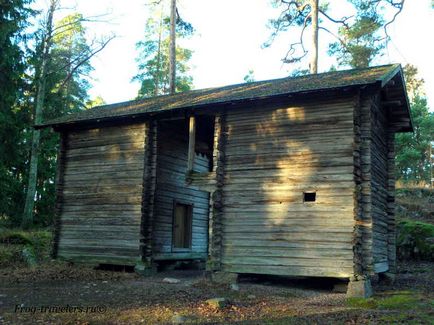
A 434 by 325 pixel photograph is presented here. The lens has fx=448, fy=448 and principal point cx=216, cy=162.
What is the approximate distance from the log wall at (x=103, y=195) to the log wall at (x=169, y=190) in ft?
2.84

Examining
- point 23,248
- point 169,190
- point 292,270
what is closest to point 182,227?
point 169,190

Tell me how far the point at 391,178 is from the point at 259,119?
19.3 feet

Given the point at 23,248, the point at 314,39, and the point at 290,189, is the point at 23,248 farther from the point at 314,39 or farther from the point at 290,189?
the point at 314,39

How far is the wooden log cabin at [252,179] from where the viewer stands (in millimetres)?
12812

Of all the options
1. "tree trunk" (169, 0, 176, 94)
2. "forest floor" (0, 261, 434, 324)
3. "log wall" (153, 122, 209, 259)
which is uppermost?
"tree trunk" (169, 0, 176, 94)

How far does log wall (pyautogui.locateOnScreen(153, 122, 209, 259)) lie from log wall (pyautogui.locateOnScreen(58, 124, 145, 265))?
87 cm

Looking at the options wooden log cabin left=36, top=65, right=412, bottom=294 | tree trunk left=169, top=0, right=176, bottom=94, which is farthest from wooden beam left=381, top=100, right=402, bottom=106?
tree trunk left=169, top=0, right=176, bottom=94

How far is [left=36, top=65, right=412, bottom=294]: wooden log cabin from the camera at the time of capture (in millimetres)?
12812

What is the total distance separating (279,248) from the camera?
13.4 metres

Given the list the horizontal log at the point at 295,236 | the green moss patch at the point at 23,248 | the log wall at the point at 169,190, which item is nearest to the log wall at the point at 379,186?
the horizontal log at the point at 295,236

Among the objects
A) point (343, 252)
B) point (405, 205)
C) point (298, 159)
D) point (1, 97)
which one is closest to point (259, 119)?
point (298, 159)

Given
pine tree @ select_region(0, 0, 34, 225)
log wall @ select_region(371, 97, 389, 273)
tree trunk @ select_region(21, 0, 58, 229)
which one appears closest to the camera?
log wall @ select_region(371, 97, 389, 273)

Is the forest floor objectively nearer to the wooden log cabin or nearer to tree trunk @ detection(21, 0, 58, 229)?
the wooden log cabin

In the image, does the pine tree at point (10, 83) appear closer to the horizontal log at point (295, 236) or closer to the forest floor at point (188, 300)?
the forest floor at point (188, 300)
